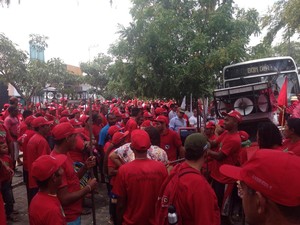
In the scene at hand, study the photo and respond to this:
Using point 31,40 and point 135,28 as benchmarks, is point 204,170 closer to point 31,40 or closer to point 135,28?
point 135,28

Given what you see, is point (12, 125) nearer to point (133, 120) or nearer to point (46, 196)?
point (133, 120)

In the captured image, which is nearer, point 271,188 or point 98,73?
point 271,188

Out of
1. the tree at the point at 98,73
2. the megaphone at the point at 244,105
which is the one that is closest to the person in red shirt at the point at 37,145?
the megaphone at the point at 244,105

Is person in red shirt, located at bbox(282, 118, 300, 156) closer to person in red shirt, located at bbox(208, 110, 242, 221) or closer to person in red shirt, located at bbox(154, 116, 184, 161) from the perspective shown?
person in red shirt, located at bbox(208, 110, 242, 221)

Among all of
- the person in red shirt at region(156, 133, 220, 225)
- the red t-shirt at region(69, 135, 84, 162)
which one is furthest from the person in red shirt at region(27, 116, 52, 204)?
the person in red shirt at region(156, 133, 220, 225)

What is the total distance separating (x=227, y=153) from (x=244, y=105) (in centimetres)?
423

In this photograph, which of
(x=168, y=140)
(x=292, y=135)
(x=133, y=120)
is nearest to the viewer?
(x=292, y=135)

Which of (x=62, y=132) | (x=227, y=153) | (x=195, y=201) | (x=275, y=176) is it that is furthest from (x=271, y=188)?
(x=227, y=153)

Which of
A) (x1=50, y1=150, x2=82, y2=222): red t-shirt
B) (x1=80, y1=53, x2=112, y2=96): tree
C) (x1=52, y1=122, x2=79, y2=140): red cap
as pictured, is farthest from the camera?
(x1=80, y1=53, x2=112, y2=96): tree

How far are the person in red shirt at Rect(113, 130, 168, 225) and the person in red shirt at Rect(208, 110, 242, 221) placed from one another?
5.86 feet

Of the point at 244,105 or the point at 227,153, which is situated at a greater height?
the point at 244,105

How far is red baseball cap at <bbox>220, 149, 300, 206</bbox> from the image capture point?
1.49 metres

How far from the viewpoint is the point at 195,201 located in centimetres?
290

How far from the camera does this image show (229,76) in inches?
454
